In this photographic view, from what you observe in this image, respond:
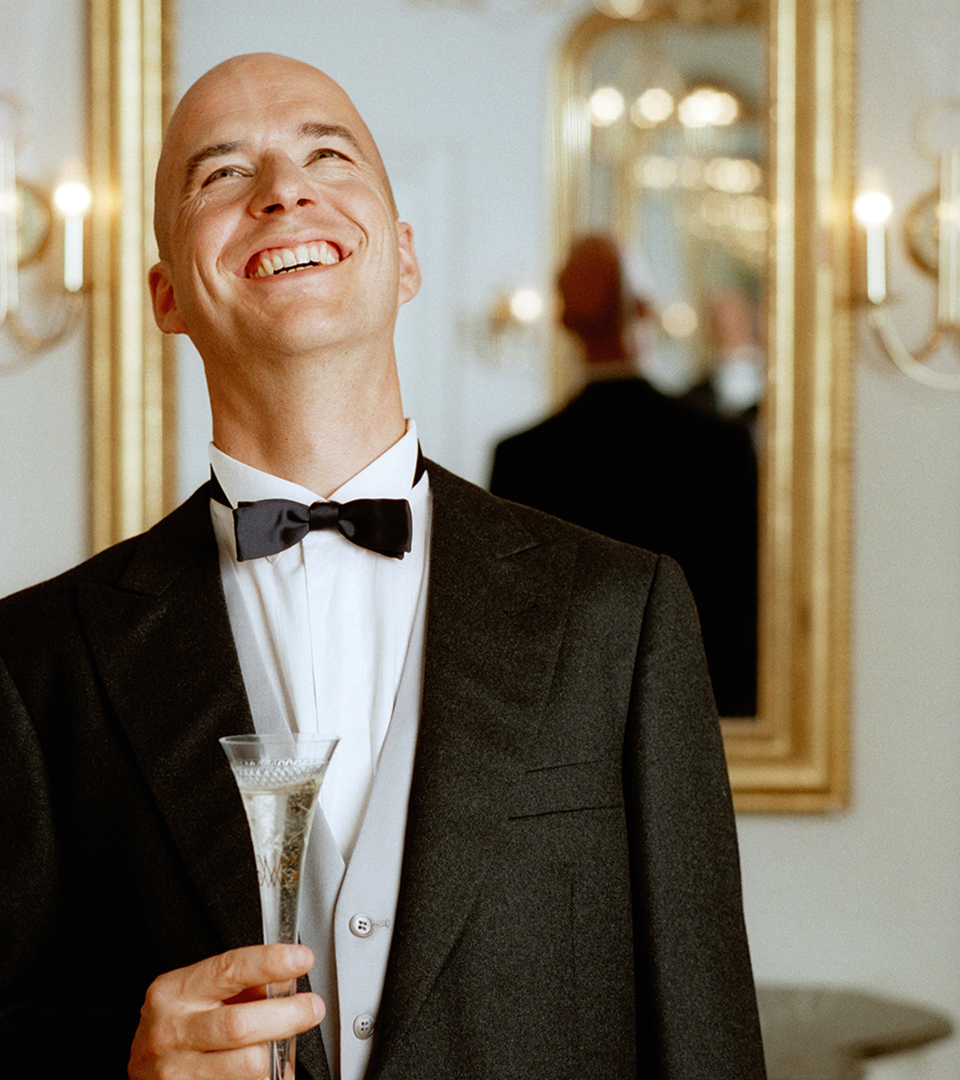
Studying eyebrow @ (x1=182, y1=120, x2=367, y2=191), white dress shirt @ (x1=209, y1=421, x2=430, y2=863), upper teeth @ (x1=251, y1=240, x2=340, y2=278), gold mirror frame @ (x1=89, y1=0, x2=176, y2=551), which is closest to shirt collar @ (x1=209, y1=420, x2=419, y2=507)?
white dress shirt @ (x1=209, y1=421, x2=430, y2=863)

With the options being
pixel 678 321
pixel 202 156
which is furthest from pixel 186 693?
pixel 678 321

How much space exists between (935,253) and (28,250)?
193 cm

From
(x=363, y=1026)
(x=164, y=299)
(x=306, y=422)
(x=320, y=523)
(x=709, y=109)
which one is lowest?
(x=363, y=1026)

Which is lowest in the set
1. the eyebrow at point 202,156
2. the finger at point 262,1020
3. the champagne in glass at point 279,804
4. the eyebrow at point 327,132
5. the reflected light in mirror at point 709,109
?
the finger at point 262,1020

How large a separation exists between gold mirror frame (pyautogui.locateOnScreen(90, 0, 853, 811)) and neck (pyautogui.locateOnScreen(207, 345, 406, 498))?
1.29m

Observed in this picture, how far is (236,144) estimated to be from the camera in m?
1.47

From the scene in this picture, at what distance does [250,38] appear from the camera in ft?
8.99

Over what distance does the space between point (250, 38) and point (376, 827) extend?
203 centimetres

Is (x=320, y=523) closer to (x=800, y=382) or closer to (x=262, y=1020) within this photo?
(x=262, y=1020)

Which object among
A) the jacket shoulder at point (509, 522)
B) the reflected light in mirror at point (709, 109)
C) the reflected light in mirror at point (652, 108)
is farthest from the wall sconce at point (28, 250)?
the jacket shoulder at point (509, 522)

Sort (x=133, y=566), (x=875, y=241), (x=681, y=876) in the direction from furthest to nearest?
(x=875, y=241) → (x=133, y=566) → (x=681, y=876)

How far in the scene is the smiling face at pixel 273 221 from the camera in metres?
1.37

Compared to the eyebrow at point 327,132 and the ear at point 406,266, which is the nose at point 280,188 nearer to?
the eyebrow at point 327,132

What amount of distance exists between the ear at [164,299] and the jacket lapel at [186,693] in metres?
0.26
